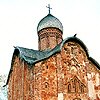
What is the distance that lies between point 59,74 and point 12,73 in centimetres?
435

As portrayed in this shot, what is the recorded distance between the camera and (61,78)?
15.7m

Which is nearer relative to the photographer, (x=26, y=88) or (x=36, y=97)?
(x=36, y=97)

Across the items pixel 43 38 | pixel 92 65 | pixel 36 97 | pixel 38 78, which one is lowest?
pixel 36 97

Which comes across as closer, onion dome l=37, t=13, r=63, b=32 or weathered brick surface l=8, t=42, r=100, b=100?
weathered brick surface l=8, t=42, r=100, b=100

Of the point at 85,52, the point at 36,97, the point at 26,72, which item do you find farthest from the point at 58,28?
the point at 36,97

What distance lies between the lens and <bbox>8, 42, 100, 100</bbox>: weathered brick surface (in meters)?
15.2

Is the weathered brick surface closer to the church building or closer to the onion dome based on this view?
the church building

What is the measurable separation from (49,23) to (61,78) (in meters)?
6.92

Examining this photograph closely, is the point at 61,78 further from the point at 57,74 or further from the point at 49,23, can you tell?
the point at 49,23

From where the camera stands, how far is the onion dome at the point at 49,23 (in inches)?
842

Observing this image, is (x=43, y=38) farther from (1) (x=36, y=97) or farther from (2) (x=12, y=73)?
(1) (x=36, y=97)

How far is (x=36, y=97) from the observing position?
14.8 meters

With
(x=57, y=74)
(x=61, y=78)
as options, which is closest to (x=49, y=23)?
(x=57, y=74)

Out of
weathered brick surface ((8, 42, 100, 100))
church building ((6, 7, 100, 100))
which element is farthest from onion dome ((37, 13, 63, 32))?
weathered brick surface ((8, 42, 100, 100))
